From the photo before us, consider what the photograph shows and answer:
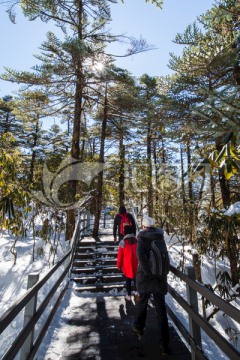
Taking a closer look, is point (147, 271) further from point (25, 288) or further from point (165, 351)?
point (25, 288)

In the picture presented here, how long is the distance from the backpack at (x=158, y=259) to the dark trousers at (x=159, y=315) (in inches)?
14.6

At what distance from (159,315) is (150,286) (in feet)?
1.39

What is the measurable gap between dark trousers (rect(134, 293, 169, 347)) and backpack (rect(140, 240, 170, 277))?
1.21 ft

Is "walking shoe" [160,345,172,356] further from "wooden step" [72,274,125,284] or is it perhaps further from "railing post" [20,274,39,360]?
"wooden step" [72,274,125,284]

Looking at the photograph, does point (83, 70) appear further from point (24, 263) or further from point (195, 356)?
point (195, 356)

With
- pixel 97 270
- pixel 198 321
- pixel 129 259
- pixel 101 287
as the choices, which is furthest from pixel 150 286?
pixel 97 270

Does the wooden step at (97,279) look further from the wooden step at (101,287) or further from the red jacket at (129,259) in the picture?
the red jacket at (129,259)

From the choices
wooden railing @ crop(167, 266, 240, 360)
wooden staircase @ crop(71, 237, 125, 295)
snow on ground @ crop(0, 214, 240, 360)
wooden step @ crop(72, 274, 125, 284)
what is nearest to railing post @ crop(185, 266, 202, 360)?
wooden railing @ crop(167, 266, 240, 360)

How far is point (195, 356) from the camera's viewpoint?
2.99m

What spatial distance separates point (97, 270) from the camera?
285 inches

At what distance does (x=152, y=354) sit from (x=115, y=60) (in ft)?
36.9

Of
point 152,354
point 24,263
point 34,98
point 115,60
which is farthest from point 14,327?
point 115,60

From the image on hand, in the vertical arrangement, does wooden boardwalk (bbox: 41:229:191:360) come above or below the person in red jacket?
below

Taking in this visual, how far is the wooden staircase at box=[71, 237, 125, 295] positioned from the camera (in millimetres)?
6215
